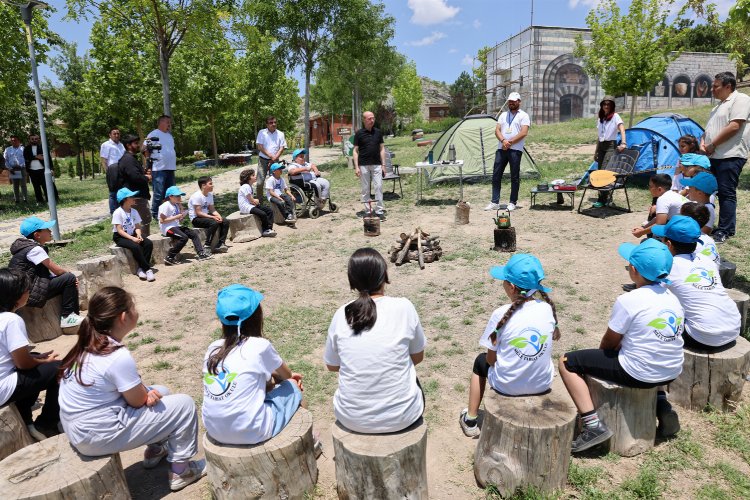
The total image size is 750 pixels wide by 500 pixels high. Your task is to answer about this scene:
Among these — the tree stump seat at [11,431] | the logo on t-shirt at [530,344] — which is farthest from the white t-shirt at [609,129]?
the tree stump seat at [11,431]

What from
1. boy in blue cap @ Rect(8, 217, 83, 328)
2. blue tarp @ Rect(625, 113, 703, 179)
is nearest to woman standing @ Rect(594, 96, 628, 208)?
blue tarp @ Rect(625, 113, 703, 179)

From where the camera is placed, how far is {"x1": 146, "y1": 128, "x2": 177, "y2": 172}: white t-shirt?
845 cm

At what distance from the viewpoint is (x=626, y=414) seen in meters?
2.87

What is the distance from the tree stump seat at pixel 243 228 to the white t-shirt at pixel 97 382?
19.4 ft

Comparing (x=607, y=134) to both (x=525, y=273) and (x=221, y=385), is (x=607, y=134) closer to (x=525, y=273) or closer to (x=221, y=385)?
(x=525, y=273)

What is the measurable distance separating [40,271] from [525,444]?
4.82m

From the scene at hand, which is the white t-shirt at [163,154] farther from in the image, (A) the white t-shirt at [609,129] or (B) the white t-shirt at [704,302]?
(A) the white t-shirt at [609,129]

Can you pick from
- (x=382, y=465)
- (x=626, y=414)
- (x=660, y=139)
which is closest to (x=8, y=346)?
(x=382, y=465)

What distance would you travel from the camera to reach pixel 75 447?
2.53 m

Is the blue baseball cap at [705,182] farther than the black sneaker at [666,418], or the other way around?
the blue baseball cap at [705,182]

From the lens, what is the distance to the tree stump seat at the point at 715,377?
3.16 meters

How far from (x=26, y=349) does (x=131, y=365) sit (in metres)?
0.94

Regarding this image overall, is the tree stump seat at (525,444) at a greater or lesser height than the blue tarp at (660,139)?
lesser

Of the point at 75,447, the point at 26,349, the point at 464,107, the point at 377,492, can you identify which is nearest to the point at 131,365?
the point at 75,447
